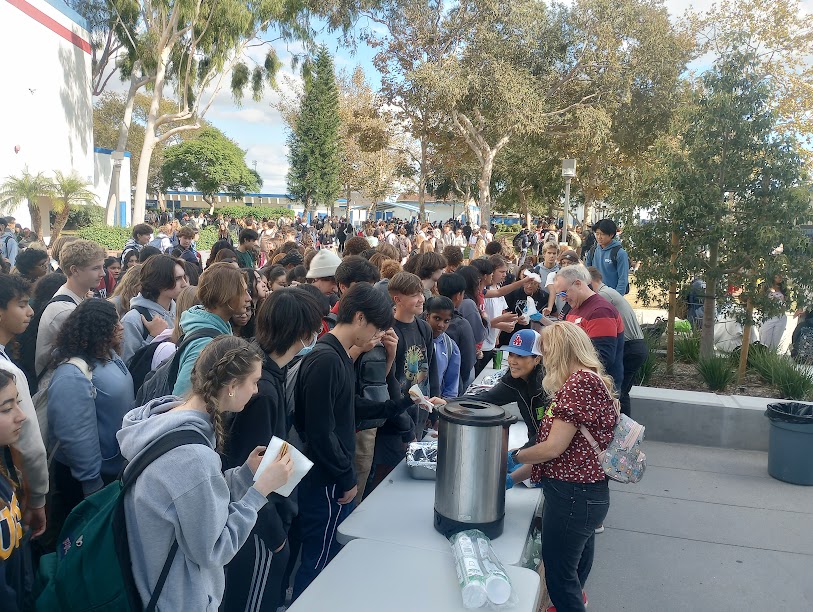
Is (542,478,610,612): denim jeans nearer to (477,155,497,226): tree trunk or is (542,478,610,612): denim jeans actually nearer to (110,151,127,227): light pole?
(477,155,497,226): tree trunk

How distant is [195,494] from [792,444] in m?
5.51

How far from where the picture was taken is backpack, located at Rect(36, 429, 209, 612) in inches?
77.9

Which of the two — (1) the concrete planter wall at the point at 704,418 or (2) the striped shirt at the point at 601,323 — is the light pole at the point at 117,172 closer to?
(1) the concrete planter wall at the point at 704,418

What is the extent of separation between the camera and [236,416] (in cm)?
274

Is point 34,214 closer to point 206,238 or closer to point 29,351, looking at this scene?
point 206,238

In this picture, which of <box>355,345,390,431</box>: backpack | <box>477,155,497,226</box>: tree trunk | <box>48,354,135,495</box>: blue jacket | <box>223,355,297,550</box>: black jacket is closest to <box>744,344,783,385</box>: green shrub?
<box>355,345,390,431</box>: backpack

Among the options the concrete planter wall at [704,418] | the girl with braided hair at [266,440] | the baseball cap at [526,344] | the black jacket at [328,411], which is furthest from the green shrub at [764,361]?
the girl with braided hair at [266,440]

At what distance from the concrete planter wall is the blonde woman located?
3957 millimetres

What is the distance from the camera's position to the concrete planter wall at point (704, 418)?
6418 millimetres

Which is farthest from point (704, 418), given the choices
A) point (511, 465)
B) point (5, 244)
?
point (5, 244)

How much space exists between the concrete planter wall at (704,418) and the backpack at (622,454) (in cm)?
393

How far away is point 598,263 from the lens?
809 cm

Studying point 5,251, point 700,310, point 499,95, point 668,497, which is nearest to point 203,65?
point 499,95

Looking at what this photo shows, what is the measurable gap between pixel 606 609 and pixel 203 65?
29816 mm
